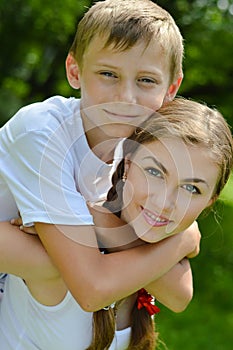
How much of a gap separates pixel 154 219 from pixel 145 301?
0.40m

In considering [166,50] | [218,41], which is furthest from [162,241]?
[218,41]

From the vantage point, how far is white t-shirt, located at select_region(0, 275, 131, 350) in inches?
101

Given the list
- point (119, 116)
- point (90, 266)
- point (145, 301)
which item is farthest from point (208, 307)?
point (90, 266)

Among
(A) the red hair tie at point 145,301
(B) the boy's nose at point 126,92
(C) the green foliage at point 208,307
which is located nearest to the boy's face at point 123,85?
(B) the boy's nose at point 126,92

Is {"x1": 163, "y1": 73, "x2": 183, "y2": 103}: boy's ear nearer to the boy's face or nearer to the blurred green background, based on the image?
the boy's face

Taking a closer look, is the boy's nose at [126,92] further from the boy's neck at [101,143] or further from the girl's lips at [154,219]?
the girl's lips at [154,219]

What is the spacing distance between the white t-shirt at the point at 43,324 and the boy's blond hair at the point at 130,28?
87cm

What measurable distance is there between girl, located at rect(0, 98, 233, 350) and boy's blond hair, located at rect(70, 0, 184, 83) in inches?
8.6

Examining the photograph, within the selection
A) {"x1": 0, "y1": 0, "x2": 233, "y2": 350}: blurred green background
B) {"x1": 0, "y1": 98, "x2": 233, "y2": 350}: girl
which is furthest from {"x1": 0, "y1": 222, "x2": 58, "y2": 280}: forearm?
{"x1": 0, "y1": 0, "x2": 233, "y2": 350}: blurred green background

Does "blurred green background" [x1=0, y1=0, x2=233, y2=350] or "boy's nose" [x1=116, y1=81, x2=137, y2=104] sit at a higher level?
"boy's nose" [x1=116, y1=81, x2=137, y2=104]

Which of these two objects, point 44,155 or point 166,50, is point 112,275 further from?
point 166,50

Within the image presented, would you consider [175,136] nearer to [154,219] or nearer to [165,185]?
[165,185]

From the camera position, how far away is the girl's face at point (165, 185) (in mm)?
2420

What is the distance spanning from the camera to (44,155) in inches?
95.8
